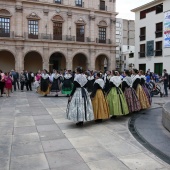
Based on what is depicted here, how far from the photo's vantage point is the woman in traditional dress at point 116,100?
25.2ft

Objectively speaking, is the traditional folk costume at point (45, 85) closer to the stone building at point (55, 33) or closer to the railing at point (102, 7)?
the stone building at point (55, 33)

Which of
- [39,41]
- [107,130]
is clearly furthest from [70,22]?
[107,130]

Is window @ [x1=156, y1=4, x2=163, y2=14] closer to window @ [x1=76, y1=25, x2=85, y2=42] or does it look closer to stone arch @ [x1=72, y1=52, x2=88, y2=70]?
window @ [x1=76, y1=25, x2=85, y2=42]

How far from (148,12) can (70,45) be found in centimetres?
1196

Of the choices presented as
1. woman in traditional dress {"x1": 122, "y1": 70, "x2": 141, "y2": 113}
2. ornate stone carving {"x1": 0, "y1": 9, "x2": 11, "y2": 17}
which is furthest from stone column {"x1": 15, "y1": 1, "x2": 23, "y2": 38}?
woman in traditional dress {"x1": 122, "y1": 70, "x2": 141, "y2": 113}

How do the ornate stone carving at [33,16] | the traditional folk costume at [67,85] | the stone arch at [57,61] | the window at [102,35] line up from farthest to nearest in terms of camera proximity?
the window at [102,35], the stone arch at [57,61], the ornate stone carving at [33,16], the traditional folk costume at [67,85]


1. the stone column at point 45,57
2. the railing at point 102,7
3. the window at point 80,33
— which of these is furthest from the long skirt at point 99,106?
the railing at point 102,7

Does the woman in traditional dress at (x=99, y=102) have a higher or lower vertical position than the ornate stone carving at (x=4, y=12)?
lower

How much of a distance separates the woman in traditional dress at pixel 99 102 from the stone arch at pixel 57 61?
83.7 ft

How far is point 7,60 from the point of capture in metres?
30.1

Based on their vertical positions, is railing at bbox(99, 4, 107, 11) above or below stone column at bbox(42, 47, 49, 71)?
above

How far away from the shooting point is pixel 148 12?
3288 cm

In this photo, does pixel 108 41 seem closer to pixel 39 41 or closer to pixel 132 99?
pixel 39 41

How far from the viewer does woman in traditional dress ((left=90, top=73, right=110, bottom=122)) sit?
726cm
